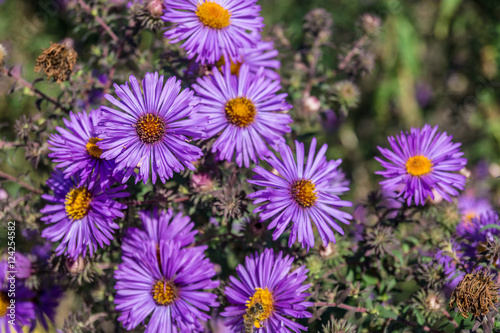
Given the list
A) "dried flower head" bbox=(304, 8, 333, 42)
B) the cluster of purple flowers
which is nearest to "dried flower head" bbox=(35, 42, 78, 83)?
the cluster of purple flowers

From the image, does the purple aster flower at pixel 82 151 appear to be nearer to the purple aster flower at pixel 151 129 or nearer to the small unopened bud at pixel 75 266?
the purple aster flower at pixel 151 129

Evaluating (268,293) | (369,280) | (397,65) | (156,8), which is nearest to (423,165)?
(369,280)

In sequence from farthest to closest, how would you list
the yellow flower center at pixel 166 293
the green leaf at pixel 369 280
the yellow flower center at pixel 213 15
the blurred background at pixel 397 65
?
the blurred background at pixel 397 65 < the green leaf at pixel 369 280 < the yellow flower center at pixel 213 15 < the yellow flower center at pixel 166 293

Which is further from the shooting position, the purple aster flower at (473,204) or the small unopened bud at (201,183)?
the purple aster flower at (473,204)

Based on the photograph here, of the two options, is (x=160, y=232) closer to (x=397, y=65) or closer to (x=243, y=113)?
(x=243, y=113)

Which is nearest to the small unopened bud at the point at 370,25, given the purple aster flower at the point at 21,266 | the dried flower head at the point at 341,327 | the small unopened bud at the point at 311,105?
the small unopened bud at the point at 311,105

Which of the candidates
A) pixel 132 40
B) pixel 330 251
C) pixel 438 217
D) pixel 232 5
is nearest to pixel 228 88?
pixel 232 5

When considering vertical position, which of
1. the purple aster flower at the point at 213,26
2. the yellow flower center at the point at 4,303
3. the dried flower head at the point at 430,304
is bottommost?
the yellow flower center at the point at 4,303

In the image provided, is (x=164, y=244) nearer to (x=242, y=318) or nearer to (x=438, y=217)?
(x=242, y=318)
